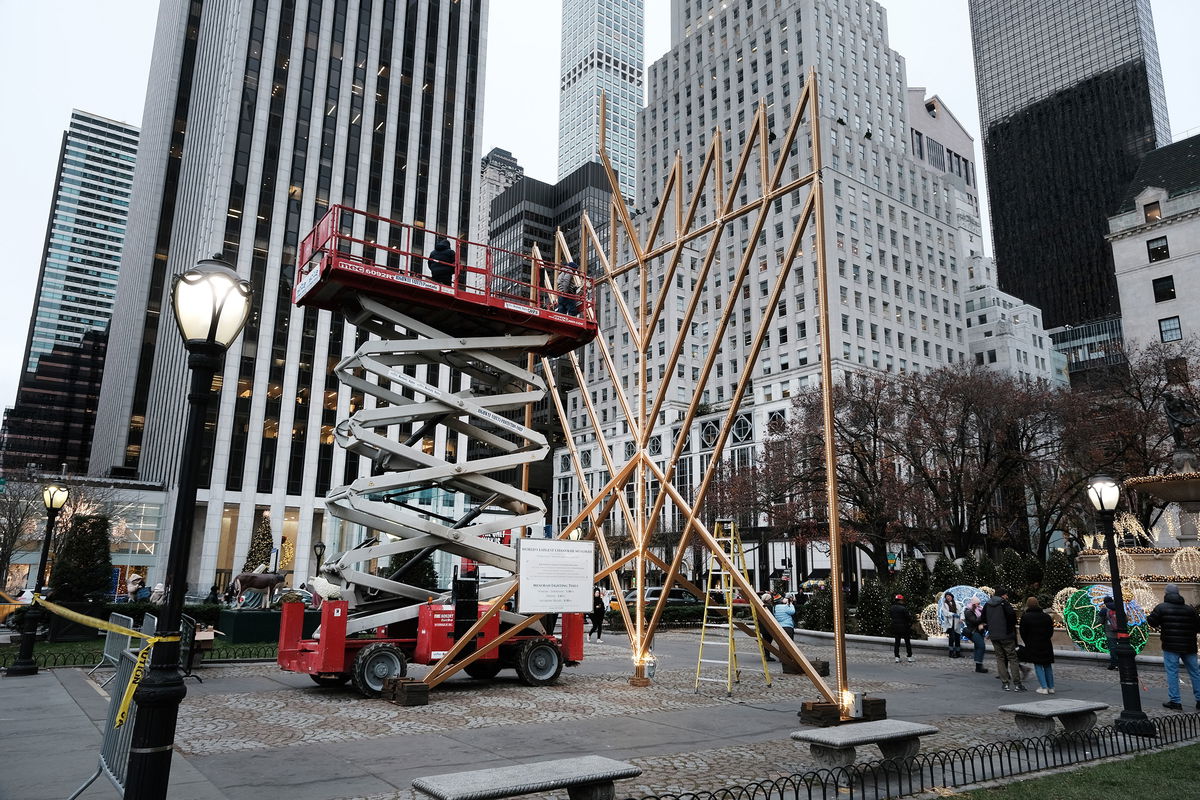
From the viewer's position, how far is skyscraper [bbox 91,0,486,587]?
203 feet

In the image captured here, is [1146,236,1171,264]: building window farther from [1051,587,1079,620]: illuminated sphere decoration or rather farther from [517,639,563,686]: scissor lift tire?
[517,639,563,686]: scissor lift tire

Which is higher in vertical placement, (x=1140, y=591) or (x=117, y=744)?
(x=1140, y=591)

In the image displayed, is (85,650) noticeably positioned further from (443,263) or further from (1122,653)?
(1122,653)

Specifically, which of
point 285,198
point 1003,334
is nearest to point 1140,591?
point 285,198

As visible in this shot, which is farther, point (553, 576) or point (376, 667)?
point (553, 576)

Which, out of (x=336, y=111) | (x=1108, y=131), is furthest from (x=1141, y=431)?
(x=1108, y=131)

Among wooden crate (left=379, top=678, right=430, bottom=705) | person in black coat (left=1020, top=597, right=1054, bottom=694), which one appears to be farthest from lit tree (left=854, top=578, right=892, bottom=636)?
wooden crate (left=379, top=678, right=430, bottom=705)

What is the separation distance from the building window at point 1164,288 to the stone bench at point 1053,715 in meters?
Result: 55.6

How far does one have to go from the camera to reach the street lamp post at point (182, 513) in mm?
4621

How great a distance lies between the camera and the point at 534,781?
579 cm

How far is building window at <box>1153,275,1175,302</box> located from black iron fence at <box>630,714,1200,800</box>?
53863 millimetres

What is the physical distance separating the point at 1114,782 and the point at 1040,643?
7255 millimetres

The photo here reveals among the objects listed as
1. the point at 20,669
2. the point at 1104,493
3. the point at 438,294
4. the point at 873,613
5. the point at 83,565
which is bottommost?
the point at 20,669

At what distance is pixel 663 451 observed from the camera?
86.3m
